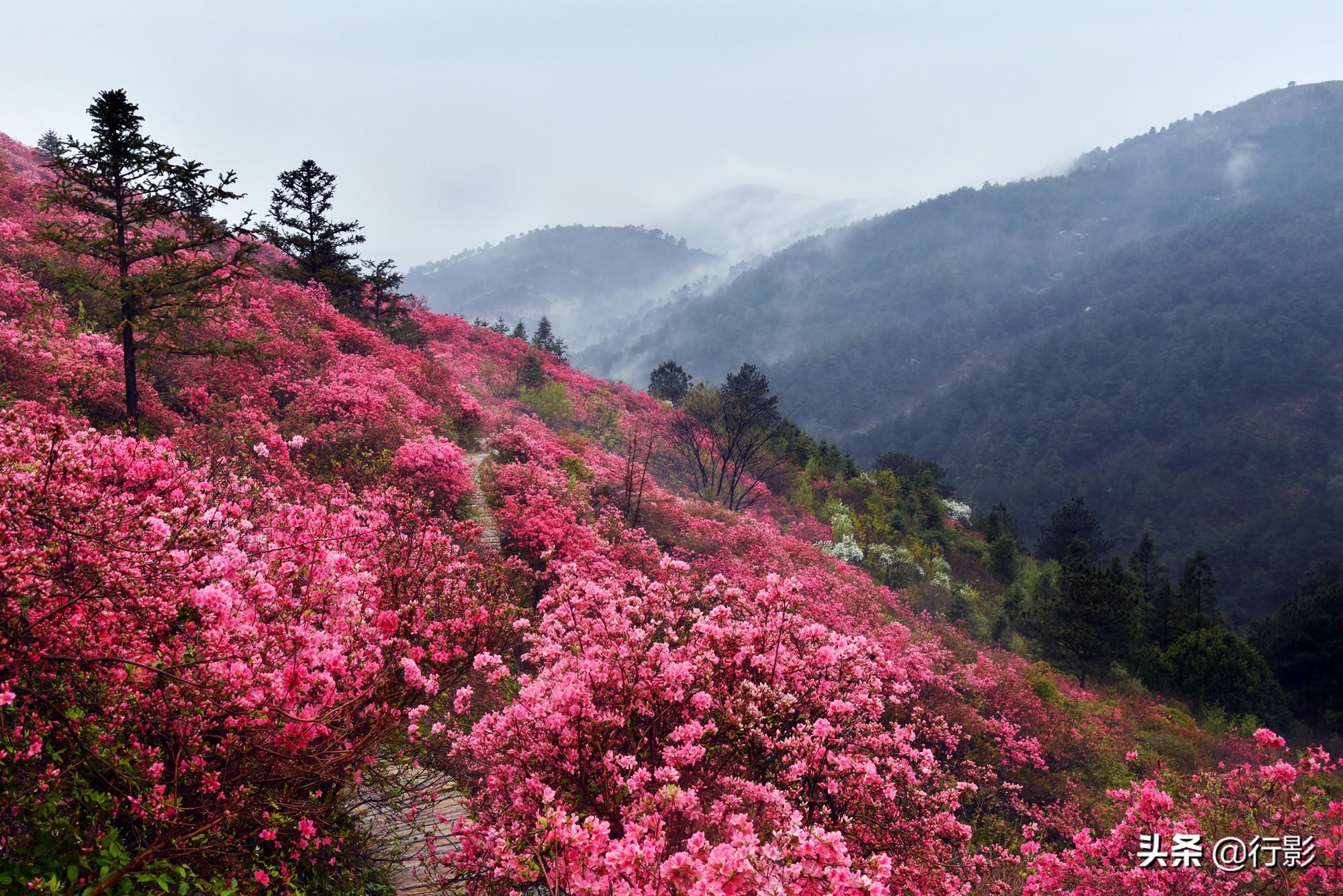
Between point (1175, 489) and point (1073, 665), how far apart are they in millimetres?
100420

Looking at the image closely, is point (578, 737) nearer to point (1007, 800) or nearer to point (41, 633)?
point (41, 633)

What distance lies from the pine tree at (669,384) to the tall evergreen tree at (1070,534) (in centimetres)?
3330

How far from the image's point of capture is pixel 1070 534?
51.9 m

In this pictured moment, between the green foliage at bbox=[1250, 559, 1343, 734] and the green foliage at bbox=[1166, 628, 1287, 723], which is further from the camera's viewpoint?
the green foliage at bbox=[1250, 559, 1343, 734]

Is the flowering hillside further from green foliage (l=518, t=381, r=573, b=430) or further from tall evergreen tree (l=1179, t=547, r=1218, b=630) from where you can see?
tall evergreen tree (l=1179, t=547, r=1218, b=630)

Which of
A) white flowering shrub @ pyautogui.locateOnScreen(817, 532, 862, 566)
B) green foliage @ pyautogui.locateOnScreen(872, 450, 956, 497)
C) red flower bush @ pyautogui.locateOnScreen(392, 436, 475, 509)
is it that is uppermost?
red flower bush @ pyautogui.locateOnScreen(392, 436, 475, 509)

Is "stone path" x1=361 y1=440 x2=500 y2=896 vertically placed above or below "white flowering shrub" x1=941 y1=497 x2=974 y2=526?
above

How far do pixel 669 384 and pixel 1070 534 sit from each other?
1420 inches

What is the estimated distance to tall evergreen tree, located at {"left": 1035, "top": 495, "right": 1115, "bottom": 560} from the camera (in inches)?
2016

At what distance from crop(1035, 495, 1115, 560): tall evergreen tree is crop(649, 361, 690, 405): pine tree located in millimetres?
33299

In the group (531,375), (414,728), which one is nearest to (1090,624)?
(414,728)

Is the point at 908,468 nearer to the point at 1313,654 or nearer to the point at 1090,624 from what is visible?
the point at 1313,654

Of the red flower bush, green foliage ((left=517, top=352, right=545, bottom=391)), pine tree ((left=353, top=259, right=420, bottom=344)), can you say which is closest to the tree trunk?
the red flower bush

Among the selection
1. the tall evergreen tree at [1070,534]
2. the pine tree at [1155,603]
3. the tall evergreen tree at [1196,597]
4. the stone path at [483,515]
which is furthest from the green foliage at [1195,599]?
the stone path at [483,515]
